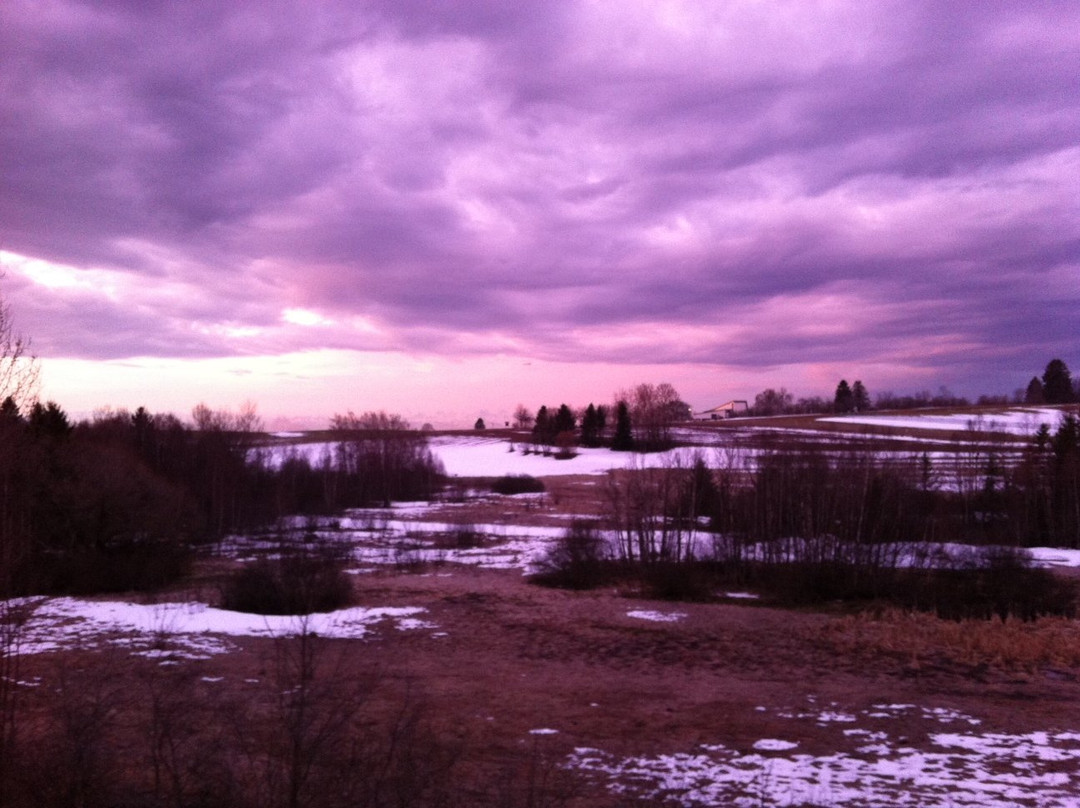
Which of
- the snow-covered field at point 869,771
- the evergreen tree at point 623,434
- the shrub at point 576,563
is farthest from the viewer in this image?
the evergreen tree at point 623,434

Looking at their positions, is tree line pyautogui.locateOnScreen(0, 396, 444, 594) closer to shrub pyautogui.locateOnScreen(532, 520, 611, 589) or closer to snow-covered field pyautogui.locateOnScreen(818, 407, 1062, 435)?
shrub pyautogui.locateOnScreen(532, 520, 611, 589)

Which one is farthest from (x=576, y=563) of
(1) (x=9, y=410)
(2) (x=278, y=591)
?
(1) (x=9, y=410)

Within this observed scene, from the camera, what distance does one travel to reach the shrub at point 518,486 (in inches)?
2430

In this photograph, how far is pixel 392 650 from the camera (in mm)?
15797

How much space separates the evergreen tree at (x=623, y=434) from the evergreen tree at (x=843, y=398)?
52142 mm

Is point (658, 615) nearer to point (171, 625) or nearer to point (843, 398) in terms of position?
point (171, 625)

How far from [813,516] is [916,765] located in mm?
19137

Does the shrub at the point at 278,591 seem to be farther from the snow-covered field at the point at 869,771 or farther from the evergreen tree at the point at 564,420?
the evergreen tree at the point at 564,420

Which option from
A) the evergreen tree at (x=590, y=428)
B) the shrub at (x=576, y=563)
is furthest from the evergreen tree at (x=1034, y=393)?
the shrub at (x=576, y=563)

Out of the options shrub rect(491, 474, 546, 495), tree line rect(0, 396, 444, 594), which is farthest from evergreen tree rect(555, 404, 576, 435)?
shrub rect(491, 474, 546, 495)

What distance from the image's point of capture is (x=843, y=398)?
131375 millimetres

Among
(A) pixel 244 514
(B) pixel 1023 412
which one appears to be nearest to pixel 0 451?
(A) pixel 244 514

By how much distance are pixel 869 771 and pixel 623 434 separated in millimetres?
80167

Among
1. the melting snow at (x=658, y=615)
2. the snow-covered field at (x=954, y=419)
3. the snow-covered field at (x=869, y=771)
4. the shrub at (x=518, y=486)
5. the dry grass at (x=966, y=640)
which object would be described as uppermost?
the snow-covered field at (x=954, y=419)
